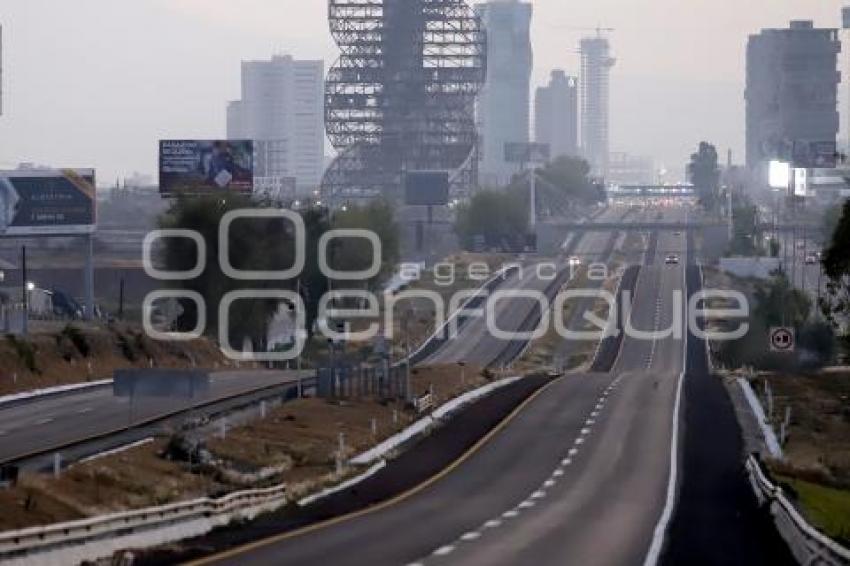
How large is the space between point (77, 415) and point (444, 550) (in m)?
27.8

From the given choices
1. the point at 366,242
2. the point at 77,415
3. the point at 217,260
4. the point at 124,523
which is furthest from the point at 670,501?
the point at 366,242

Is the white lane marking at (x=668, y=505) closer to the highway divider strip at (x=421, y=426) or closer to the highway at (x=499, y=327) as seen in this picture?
the highway divider strip at (x=421, y=426)

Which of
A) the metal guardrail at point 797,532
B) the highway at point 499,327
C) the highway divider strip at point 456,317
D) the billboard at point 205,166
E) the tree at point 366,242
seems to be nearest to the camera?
the metal guardrail at point 797,532

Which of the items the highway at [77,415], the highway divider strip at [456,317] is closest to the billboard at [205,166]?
the highway divider strip at [456,317]

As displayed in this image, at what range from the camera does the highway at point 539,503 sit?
26.7m

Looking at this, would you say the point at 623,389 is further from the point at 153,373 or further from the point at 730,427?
the point at 153,373

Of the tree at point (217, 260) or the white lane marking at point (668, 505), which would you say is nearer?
the white lane marking at point (668, 505)

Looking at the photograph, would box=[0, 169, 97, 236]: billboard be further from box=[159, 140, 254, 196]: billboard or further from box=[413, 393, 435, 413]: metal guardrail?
box=[413, 393, 435, 413]: metal guardrail

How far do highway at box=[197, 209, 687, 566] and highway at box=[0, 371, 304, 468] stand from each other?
26.2 ft

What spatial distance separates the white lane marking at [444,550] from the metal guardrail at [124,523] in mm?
3288

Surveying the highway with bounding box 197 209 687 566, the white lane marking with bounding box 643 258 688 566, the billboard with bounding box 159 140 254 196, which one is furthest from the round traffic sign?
the billboard with bounding box 159 140 254 196

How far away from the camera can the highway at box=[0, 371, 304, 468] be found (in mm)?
45375

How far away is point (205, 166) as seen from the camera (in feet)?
348

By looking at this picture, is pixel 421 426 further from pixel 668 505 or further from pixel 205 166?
pixel 205 166
